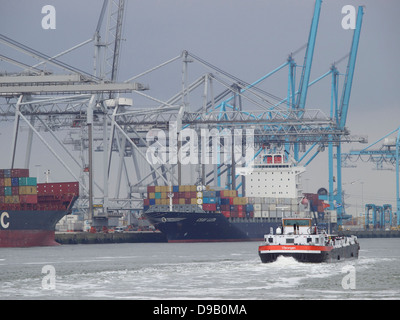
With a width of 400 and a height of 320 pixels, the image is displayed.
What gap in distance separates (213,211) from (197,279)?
56866 millimetres

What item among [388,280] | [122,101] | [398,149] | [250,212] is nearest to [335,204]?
[398,149]

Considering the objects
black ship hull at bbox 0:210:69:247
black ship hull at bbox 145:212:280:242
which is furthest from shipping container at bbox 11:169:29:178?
black ship hull at bbox 145:212:280:242

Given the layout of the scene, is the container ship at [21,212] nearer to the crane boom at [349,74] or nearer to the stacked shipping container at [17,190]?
the stacked shipping container at [17,190]

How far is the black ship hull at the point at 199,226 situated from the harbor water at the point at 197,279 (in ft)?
122

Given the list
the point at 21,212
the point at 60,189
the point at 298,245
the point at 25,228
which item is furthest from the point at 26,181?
the point at 298,245

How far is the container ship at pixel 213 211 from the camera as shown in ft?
338

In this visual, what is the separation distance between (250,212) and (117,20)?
85.3 ft

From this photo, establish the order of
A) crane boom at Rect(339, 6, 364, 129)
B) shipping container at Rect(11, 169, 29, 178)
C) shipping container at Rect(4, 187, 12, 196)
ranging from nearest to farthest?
shipping container at Rect(11, 169, 29, 178)
shipping container at Rect(4, 187, 12, 196)
crane boom at Rect(339, 6, 364, 129)

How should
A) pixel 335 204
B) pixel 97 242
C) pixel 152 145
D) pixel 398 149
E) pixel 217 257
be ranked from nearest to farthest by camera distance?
pixel 217 257
pixel 97 242
pixel 152 145
pixel 335 204
pixel 398 149

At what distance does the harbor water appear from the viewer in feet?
134

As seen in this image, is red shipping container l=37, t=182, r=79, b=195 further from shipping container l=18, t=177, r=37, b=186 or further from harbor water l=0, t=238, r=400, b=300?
harbor water l=0, t=238, r=400, b=300
